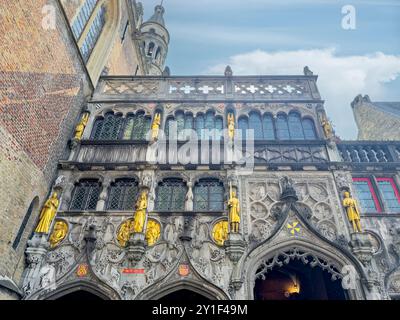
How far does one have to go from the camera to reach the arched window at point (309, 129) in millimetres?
13186

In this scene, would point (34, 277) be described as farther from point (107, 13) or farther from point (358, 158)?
point (107, 13)

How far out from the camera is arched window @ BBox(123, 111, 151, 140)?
1340 cm

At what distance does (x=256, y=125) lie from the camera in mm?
13641

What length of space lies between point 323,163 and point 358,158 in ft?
6.61

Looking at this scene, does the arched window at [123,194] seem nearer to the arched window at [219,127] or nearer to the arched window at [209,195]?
the arched window at [209,195]

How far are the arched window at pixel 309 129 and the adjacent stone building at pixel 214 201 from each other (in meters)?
0.06

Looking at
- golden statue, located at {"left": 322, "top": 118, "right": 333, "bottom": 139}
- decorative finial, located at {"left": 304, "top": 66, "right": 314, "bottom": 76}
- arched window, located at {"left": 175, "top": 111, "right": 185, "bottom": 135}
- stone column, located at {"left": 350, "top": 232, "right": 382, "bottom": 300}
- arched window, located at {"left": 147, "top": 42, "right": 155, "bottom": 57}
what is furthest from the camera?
Answer: arched window, located at {"left": 147, "top": 42, "right": 155, "bottom": 57}

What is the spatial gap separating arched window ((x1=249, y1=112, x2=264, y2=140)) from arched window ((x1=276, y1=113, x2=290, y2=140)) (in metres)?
0.82

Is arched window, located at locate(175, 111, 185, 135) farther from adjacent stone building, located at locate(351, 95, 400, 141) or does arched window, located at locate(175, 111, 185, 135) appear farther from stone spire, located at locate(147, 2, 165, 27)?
stone spire, located at locate(147, 2, 165, 27)

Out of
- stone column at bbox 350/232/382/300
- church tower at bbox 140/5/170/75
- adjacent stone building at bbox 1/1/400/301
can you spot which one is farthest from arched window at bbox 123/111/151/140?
church tower at bbox 140/5/170/75

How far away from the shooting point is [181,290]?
9.70 metres

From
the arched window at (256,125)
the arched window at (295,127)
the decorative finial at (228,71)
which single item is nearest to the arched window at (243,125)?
the arched window at (256,125)
